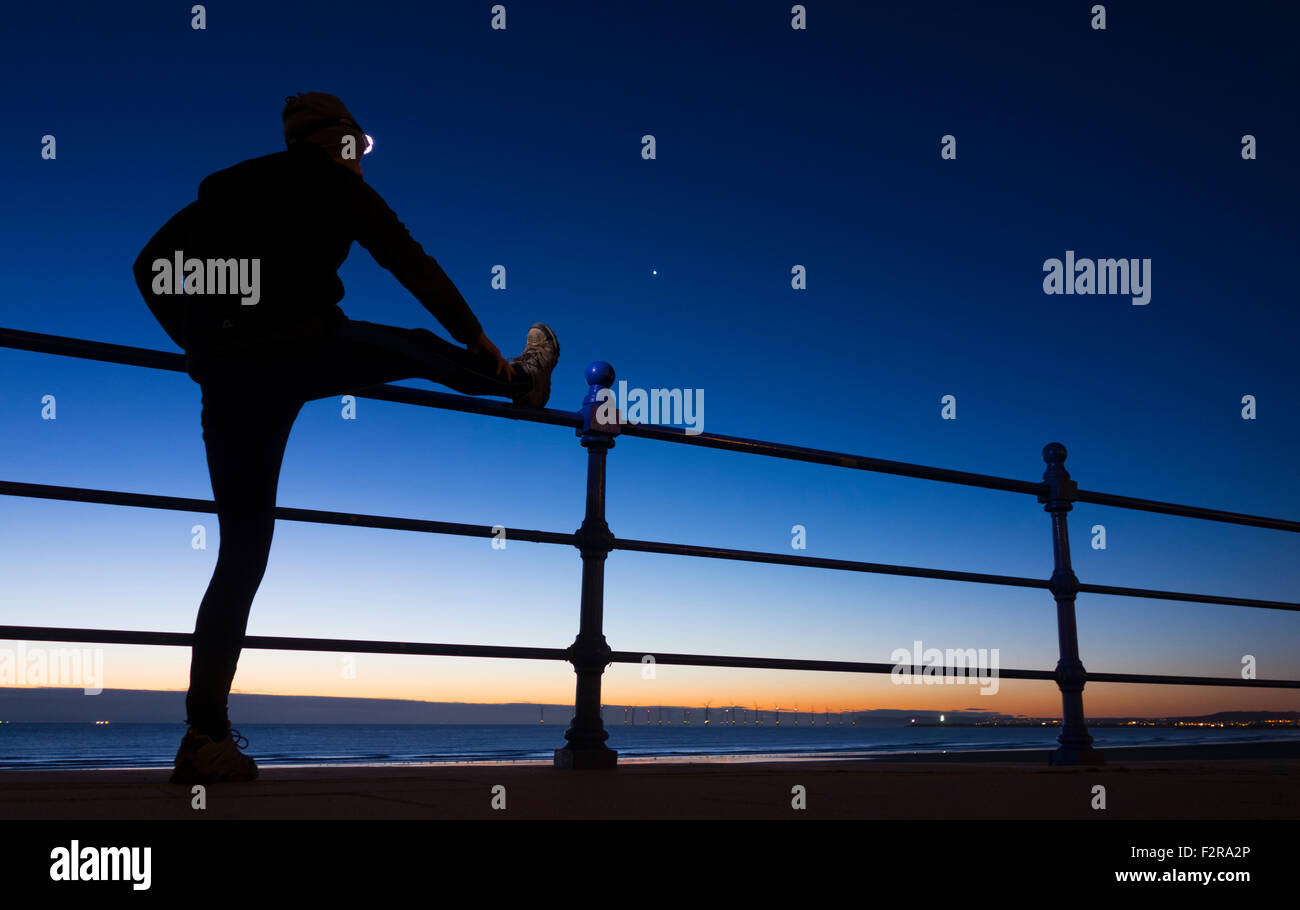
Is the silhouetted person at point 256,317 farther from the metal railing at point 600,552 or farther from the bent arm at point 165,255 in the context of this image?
the metal railing at point 600,552

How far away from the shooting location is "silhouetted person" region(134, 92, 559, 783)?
196cm

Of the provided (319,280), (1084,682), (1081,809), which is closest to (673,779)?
(1081,809)

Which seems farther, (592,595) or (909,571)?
(909,571)

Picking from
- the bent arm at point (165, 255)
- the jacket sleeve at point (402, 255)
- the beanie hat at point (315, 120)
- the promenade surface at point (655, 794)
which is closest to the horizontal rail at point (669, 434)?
the bent arm at point (165, 255)

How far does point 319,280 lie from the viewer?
2041 millimetres

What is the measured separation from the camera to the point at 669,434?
10.3 feet

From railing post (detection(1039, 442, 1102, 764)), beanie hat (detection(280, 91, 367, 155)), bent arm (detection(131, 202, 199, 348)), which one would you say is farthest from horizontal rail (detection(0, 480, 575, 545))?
railing post (detection(1039, 442, 1102, 764))

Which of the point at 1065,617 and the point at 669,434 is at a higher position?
the point at 669,434

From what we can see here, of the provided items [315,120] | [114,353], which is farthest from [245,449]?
[315,120]

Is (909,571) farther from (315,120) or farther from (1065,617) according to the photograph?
(315,120)

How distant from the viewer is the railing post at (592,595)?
265 cm

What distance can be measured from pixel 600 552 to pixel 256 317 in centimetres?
131

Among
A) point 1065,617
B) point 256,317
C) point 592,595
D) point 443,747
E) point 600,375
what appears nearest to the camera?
point 256,317
